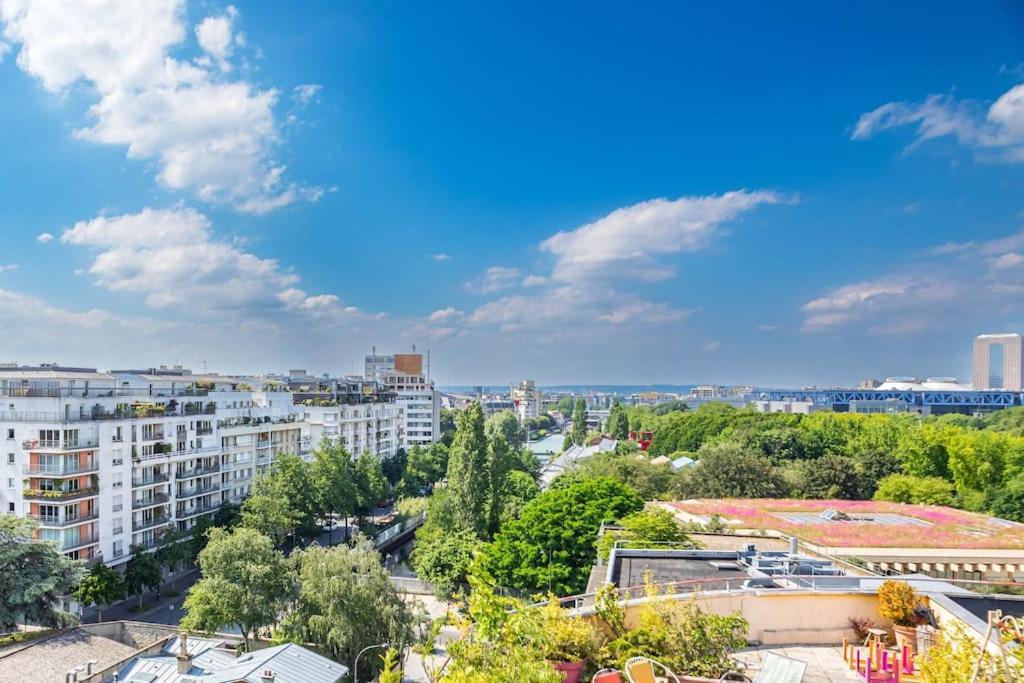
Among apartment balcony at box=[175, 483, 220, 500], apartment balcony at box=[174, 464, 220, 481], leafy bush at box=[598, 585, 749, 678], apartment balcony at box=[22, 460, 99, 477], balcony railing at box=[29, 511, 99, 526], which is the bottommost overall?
apartment balcony at box=[175, 483, 220, 500]

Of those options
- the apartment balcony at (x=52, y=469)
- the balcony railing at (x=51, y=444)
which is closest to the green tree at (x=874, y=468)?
the apartment balcony at (x=52, y=469)

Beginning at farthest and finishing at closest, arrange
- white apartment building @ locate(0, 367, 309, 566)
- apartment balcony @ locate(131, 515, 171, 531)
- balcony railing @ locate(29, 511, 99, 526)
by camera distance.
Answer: apartment balcony @ locate(131, 515, 171, 531) < white apartment building @ locate(0, 367, 309, 566) < balcony railing @ locate(29, 511, 99, 526)

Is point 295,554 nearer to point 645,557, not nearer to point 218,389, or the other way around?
point 645,557

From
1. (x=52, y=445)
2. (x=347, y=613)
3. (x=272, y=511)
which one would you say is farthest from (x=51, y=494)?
(x=347, y=613)

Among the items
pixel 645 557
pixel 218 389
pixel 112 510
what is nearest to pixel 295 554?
pixel 112 510

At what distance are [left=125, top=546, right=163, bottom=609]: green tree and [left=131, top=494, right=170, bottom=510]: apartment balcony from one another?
303cm

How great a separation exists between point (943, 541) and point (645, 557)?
12.4 m

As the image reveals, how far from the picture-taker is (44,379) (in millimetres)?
35812

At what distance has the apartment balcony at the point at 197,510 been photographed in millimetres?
39531

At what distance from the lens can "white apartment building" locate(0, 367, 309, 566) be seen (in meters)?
32.2

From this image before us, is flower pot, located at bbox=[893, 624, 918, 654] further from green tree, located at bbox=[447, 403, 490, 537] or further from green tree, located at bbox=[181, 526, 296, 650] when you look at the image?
green tree, located at bbox=[447, 403, 490, 537]

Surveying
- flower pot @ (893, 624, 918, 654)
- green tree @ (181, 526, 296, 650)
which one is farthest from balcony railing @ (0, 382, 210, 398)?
flower pot @ (893, 624, 918, 654)

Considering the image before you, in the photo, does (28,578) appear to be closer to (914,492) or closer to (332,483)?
(332,483)

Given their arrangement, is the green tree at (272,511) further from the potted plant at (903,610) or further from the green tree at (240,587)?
the potted plant at (903,610)
